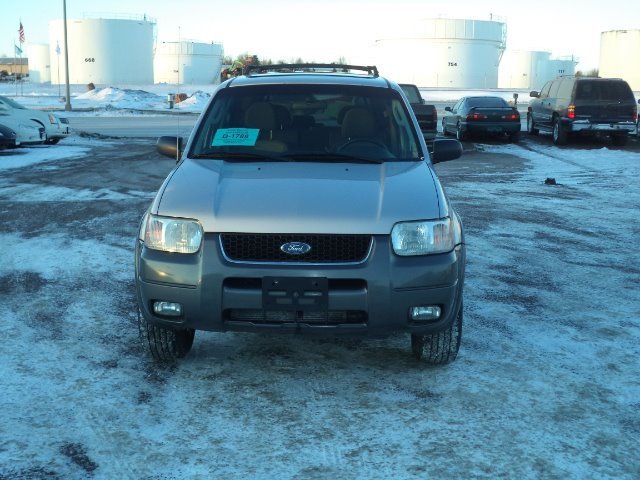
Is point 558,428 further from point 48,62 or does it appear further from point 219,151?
point 48,62

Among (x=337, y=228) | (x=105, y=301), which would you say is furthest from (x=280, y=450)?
(x=105, y=301)

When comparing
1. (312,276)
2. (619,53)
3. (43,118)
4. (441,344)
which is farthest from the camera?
(619,53)

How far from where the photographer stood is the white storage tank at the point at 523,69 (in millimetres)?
103875

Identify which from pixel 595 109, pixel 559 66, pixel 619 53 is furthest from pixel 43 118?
pixel 559 66

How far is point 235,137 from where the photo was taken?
498 cm

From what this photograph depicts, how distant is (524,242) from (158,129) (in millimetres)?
20809

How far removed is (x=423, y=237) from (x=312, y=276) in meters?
0.63

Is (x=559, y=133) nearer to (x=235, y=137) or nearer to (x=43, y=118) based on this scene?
(x=43, y=118)

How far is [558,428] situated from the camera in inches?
143

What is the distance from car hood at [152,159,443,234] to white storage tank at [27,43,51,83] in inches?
4120

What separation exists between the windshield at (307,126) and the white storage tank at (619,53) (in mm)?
51140

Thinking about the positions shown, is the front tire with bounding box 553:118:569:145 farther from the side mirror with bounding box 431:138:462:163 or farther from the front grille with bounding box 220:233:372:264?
the front grille with bounding box 220:233:372:264

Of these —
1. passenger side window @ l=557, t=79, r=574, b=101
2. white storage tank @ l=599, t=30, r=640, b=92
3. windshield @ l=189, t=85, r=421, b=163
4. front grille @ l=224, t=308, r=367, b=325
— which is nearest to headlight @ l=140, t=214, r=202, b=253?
front grille @ l=224, t=308, r=367, b=325

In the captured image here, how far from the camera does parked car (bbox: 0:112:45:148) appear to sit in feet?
56.2
